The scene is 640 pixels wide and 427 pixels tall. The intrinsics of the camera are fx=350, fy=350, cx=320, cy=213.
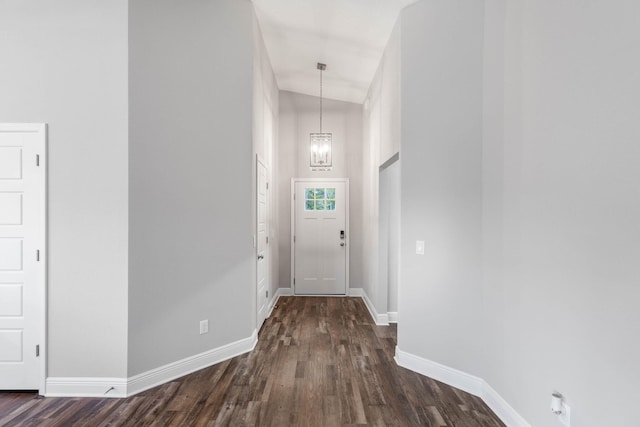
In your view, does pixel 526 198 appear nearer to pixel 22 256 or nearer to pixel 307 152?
pixel 22 256

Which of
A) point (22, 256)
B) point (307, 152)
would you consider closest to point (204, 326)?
point (22, 256)

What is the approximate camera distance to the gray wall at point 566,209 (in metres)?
1.50

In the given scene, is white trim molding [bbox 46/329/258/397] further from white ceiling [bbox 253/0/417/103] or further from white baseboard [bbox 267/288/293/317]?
white ceiling [bbox 253/0/417/103]

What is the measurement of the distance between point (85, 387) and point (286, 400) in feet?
5.05

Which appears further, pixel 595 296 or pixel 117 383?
pixel 117 383

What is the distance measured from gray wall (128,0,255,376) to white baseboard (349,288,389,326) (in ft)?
5.57

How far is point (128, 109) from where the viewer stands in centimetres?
270

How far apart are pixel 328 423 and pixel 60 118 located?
2.95 meters

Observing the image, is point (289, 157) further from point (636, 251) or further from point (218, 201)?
point (636, 251)

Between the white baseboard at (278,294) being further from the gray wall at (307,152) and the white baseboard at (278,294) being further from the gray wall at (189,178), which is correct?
the gray wall at (189,178)

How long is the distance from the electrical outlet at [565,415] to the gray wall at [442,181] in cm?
88

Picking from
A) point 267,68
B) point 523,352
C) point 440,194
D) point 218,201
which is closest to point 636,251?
point 523,352

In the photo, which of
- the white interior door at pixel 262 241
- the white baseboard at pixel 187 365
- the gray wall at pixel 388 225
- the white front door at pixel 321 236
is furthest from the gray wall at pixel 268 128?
the gray wall at pixel 388 225

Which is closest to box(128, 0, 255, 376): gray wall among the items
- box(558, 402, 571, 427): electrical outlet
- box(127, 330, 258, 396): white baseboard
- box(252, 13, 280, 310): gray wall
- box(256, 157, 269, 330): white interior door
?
box(127, 330, 258, 396): white baseboard
